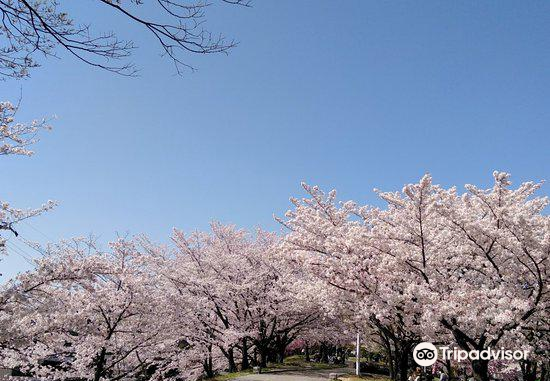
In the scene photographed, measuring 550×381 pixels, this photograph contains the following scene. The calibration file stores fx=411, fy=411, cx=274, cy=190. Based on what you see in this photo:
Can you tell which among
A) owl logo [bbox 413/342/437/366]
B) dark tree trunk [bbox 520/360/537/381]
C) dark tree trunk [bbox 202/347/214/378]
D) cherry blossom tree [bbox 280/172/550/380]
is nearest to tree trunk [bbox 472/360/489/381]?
cherry blossom tree [bbox 280/172/550/380]

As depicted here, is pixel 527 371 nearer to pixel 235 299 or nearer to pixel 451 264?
pixel 451 264

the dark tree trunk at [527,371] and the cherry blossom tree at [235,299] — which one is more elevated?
the cherry blossom tree at [235,299]

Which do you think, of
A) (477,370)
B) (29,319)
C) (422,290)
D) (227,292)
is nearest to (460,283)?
(422,290)

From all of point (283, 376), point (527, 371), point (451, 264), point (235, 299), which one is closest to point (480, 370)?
point (451, 264)

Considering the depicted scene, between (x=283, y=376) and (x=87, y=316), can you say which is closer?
(x=87, y=316)

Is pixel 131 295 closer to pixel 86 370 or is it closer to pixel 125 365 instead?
pixel 86 370

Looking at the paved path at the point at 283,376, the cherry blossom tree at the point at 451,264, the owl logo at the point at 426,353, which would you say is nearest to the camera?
the cherry blossom tree at the point at 451,264

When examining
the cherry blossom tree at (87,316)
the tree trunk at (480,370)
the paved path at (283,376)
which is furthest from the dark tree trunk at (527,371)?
the cherry blossom tree at (87,316)

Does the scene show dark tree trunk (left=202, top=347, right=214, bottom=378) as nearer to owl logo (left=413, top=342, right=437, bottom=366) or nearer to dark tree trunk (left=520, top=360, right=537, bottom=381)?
owl logo (left=413, top=342, right=437, bottom=366)

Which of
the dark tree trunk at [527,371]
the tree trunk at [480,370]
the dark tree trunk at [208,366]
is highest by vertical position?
the tree trunk at [480,370]

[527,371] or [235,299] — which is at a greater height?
[235,299]

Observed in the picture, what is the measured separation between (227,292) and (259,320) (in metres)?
2.29

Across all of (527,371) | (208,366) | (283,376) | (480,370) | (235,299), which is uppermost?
(235,299)

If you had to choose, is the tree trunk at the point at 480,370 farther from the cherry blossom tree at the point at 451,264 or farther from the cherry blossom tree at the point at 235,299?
the cherry blossom tree at the point at 235,299
